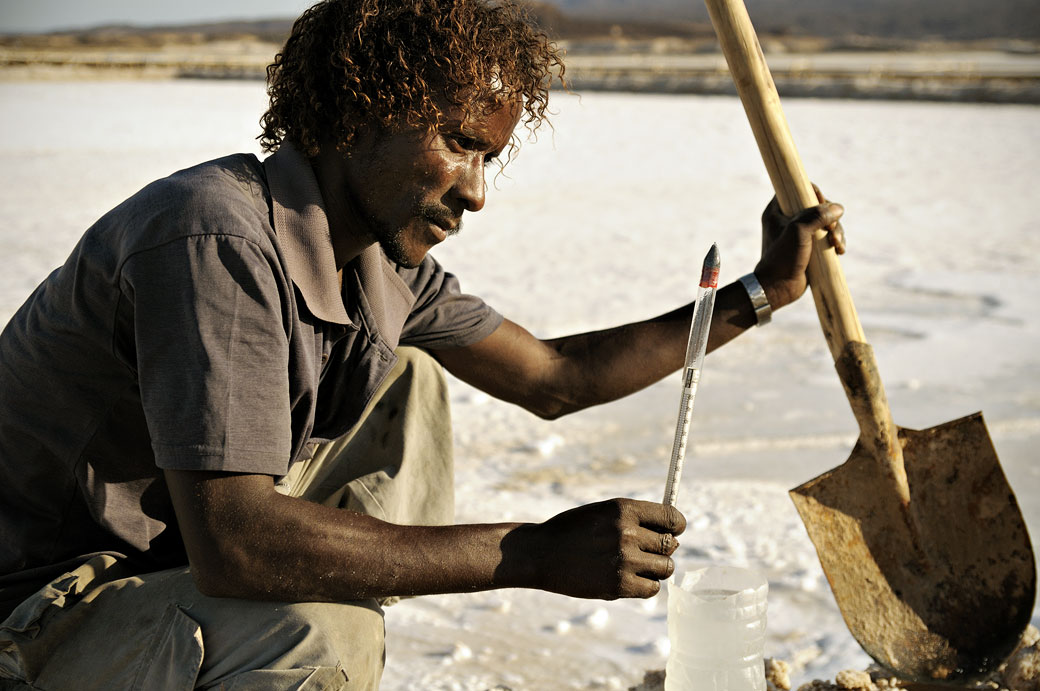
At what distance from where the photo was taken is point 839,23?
326 feet

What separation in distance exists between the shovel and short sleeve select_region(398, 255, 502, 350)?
699 mm

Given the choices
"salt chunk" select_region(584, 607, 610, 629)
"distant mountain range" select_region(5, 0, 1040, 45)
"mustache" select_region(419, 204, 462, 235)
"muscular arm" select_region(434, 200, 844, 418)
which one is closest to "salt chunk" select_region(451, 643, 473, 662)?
"salt chunk" select_region(584, 607, 610, 629)

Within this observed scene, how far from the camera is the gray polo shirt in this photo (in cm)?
159

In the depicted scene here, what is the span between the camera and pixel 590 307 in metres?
5.29

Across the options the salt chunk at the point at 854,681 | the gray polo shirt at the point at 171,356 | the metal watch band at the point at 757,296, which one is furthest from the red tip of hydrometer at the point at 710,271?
the salt chunk at the point at 854,681

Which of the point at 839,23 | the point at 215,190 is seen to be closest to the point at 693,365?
the point at 215,190

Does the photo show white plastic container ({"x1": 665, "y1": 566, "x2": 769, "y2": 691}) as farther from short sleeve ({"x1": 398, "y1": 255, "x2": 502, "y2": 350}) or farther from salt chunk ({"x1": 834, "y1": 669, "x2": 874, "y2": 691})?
short sleeve ({"x1": 398, "y1": 255, "x2": 502, "y2": 350})

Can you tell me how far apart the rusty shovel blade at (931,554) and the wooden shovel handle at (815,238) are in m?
0.06

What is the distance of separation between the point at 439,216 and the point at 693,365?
1.68ft

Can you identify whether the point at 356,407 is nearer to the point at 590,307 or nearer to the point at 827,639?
the point at 827,639

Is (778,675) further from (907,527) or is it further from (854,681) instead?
(907,527)

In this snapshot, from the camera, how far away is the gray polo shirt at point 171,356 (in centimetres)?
159

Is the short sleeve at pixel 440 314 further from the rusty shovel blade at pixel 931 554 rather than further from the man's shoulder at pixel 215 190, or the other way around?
the rusty shovel blade at pixel 931 554

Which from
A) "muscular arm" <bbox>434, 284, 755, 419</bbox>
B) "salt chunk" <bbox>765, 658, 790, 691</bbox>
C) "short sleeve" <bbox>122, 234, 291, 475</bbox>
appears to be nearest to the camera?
"short sleeve" <bbox>122, 234, 291, 475</bbox>
